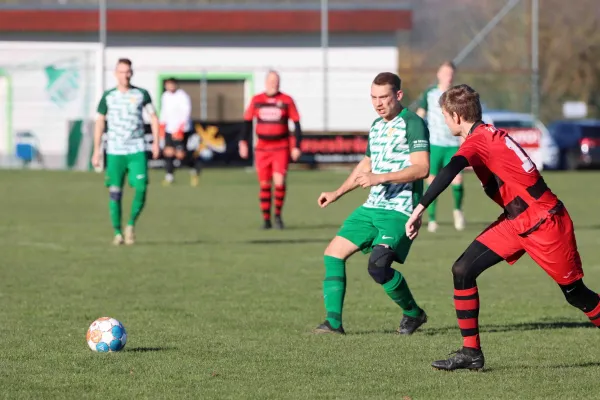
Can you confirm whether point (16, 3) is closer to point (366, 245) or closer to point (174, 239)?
point (174, 239)

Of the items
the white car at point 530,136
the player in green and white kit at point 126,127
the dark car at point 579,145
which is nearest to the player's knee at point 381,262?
the player in green and white kit at point 126,127

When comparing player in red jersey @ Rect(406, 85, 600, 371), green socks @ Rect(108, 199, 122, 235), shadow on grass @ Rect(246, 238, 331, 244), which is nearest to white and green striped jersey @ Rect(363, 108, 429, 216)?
player in red jersey @ Rect(406, 85, 600, 371)

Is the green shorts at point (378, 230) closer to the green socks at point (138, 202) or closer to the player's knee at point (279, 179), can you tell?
the green socks at point (138, 202)

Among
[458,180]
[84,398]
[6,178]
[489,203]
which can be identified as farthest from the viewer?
[6,178]

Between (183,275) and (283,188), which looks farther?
(283,188)

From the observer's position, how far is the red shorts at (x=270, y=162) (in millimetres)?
17391

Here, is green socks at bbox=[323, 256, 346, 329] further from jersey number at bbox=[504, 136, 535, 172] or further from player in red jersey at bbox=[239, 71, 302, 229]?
player in red jersey at bbox=[239, 71, 302, 229]

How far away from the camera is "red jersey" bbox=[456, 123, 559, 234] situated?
7.12 m

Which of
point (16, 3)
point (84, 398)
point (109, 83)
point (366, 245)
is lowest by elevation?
point (84, 398)

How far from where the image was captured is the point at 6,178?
95.1 feet

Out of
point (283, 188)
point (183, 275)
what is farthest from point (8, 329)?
point (283, 188)

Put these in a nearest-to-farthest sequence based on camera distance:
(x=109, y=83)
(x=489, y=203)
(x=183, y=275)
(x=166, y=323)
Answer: (x=166, y=323) → (x=183, y=275) → (x=489, y=203) → (x=109, y=83)

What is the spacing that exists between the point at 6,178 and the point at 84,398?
2306 centimetres

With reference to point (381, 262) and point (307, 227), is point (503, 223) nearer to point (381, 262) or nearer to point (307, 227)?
point (381, 262)
